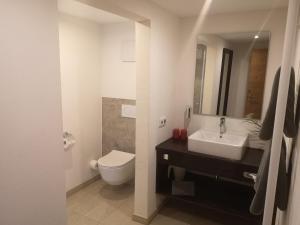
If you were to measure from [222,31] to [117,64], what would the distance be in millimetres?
1403

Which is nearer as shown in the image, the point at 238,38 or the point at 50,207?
the point at 50,207

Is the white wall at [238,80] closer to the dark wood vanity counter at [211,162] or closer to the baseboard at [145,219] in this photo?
the dark wood vanity counter at [211,162]

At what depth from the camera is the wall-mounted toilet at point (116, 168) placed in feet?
9.05

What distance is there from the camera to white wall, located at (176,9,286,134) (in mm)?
2201

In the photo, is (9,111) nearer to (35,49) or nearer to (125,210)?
(35,49)

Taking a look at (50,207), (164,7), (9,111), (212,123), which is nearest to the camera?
(9,111)

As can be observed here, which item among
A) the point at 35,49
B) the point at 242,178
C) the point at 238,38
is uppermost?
the point at 238,38

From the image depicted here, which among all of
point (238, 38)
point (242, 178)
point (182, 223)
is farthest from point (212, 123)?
point (182, 223)

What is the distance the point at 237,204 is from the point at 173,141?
0.91 meters

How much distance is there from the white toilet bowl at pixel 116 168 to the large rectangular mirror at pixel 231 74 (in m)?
1.09

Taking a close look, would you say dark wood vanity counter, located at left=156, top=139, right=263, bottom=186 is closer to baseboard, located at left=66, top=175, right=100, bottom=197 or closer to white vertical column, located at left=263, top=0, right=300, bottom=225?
white vertical column, located at left=263, top=0, right=300, bottom=225

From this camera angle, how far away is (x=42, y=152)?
1225 mm

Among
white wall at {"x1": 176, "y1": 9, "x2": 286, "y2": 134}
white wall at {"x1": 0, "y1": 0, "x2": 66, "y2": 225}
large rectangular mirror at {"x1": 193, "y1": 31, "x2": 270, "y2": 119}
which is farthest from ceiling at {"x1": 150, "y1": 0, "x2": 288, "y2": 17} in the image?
white wall at {"x1": 0, "y1": 0, "x2": 66, "y2": 225}

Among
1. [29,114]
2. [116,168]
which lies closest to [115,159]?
[116,168]
